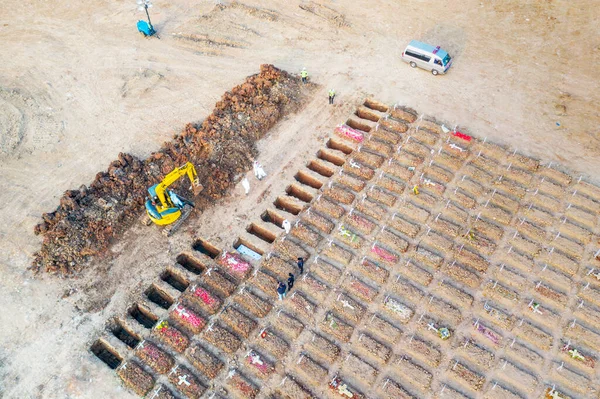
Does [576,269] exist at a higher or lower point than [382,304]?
higher

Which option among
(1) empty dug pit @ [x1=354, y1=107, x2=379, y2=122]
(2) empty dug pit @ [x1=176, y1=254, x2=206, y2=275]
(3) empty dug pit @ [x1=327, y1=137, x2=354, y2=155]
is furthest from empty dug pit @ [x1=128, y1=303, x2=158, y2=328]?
(1) empty dug pit @ [x1=354, y1=107, x2=379, y2=122]

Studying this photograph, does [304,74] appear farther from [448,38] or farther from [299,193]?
[448,38]

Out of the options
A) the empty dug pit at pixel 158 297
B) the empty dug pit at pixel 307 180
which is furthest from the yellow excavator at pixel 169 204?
the empty dug pit at pixel 307 180

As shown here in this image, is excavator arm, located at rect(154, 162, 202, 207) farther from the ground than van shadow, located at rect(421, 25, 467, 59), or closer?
closer

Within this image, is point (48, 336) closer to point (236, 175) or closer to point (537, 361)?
point (236, 175)

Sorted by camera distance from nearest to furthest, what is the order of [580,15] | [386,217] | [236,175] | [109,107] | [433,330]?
[433,330] < [386,217] < [236,175] < [109,107] < [580,15]

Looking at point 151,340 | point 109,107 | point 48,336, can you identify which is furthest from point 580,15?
point 48,336

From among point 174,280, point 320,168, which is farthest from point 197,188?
point 320,168

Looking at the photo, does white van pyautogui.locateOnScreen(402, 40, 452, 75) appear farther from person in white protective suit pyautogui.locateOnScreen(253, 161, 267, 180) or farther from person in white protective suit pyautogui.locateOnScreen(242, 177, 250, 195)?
person in white protective suit pyautogui.locateOnScreen(242, 177, 250, 195)
